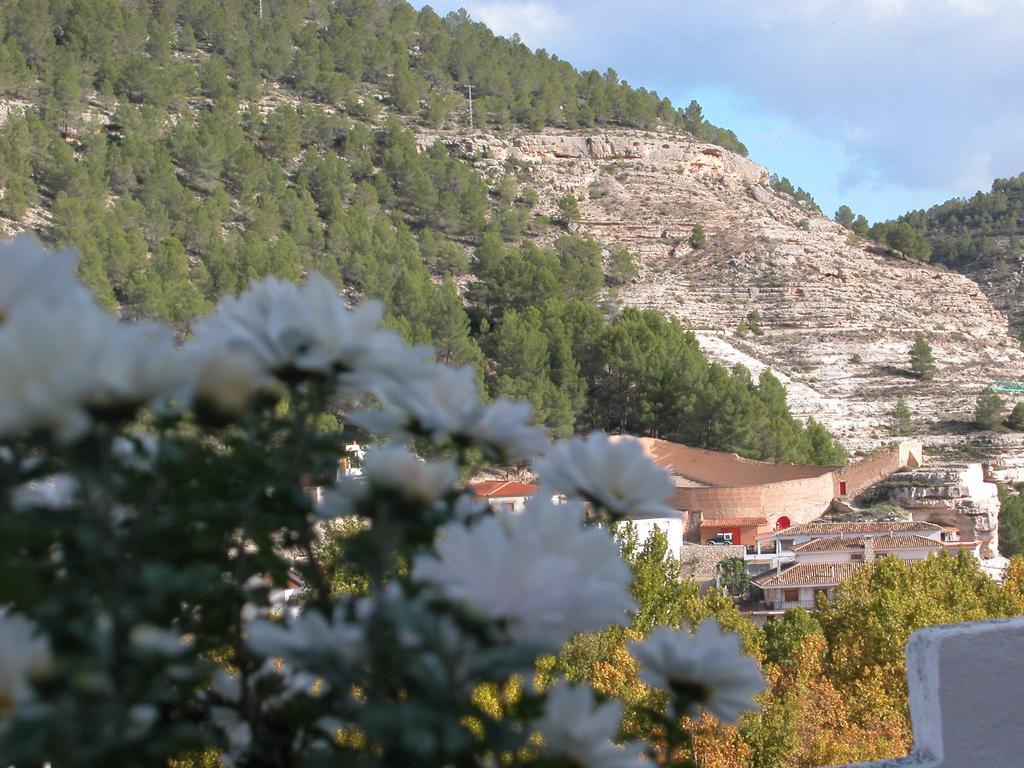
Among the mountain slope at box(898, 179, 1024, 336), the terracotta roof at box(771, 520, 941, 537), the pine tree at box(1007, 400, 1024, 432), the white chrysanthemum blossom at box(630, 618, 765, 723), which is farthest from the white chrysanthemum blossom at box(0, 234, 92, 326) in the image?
the mountain slope at box(898, 179, 1024, 336)

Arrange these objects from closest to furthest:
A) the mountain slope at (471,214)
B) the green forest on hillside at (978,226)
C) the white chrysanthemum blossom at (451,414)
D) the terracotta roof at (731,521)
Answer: the white chrysanthemum blossom at (451,414) → the terracotta roof at (731,521) → the mountain slope at (471,214) → the green forest on hillside at (978,226)

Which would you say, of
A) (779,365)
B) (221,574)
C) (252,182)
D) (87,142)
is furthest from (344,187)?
(221,574)

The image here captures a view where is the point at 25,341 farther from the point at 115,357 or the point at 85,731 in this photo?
the point at 85,731

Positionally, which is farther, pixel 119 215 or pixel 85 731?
pixel 119 215

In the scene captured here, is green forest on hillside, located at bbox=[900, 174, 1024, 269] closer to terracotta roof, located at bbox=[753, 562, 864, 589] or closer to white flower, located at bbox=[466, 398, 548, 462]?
terracotta roof, located at bbox=[753, 562, 864, 589]

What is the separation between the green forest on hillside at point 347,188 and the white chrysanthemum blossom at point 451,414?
81.9 feet

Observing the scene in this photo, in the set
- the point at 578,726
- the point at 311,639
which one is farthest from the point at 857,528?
the point at 311,639

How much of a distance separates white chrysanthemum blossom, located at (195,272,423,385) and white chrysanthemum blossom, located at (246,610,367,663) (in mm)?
190

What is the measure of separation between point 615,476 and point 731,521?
27.7 m

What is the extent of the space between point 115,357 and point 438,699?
0.29 metres

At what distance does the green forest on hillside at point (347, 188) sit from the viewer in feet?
101

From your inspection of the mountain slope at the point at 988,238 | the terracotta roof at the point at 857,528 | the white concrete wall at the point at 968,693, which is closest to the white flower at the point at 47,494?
the white concrete wall at the point at 968,693

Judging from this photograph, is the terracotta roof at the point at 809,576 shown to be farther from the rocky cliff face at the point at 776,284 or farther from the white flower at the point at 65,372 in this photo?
the white flower at the point at 65,372

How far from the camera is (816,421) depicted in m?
36.7
